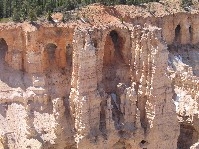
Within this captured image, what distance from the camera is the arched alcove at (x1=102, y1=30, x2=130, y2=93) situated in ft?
117

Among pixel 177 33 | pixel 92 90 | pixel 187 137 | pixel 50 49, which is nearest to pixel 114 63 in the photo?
pixel 50 49

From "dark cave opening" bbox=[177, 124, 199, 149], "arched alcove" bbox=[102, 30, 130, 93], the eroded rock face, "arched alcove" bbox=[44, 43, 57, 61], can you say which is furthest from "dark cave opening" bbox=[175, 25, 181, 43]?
"arched alcove" bbox=[44, 43, 57, 61]

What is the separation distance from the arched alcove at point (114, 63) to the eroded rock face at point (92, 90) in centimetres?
8

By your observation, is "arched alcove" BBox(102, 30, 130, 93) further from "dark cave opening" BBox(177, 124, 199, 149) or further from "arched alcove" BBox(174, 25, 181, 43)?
"arched alcove" BBox(174, 25, 181, 43)

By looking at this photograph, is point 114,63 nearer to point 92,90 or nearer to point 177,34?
point 92,90

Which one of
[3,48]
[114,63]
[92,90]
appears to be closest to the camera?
[92,90]

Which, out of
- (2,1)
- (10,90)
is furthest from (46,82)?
(2,1)

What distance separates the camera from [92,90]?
103 feet

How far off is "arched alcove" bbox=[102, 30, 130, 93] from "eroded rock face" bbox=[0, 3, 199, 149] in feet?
0.27

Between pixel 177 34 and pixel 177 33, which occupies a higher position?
pixel 177 33

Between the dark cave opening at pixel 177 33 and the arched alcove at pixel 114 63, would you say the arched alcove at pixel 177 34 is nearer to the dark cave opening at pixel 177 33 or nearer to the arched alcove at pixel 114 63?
the dark cave opening at pixel 177 33

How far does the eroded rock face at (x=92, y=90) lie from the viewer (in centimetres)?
3136

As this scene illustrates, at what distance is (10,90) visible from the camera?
1416 inches

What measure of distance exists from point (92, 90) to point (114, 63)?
636 cm
